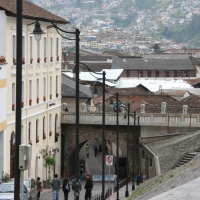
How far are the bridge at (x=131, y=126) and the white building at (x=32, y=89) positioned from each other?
6.18 feet

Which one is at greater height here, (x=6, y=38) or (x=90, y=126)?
(x=6, y=38)

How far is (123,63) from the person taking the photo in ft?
507

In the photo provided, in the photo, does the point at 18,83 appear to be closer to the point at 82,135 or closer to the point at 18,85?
the point at 18,85

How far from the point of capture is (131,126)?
65.7m

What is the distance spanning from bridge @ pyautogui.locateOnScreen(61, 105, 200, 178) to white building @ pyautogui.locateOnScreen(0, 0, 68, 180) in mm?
1883

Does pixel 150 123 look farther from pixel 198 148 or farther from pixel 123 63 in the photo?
pixel 123 63

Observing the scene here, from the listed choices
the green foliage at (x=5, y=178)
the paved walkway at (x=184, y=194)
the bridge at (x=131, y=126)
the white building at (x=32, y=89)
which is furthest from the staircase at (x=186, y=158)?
the paved walkway at (x=184, y=194)

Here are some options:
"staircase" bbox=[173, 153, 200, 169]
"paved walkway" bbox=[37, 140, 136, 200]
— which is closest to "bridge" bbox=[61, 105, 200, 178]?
"paved walkway" bbox=[37, 140, 136, 200]

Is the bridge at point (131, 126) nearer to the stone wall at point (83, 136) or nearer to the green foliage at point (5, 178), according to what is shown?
the stone wall at point (83, 136)

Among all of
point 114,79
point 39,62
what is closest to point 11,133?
point 39,62

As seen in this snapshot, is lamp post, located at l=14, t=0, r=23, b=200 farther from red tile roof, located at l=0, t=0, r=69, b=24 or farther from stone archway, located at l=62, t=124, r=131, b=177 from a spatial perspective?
stone archway, located at l=62, t=124, r=131, b=177

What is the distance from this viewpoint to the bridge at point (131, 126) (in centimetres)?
6500

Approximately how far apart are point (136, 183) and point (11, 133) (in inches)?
448

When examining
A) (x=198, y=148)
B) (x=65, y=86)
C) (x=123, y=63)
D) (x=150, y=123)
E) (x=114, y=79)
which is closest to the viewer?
(x=198, y=148)
